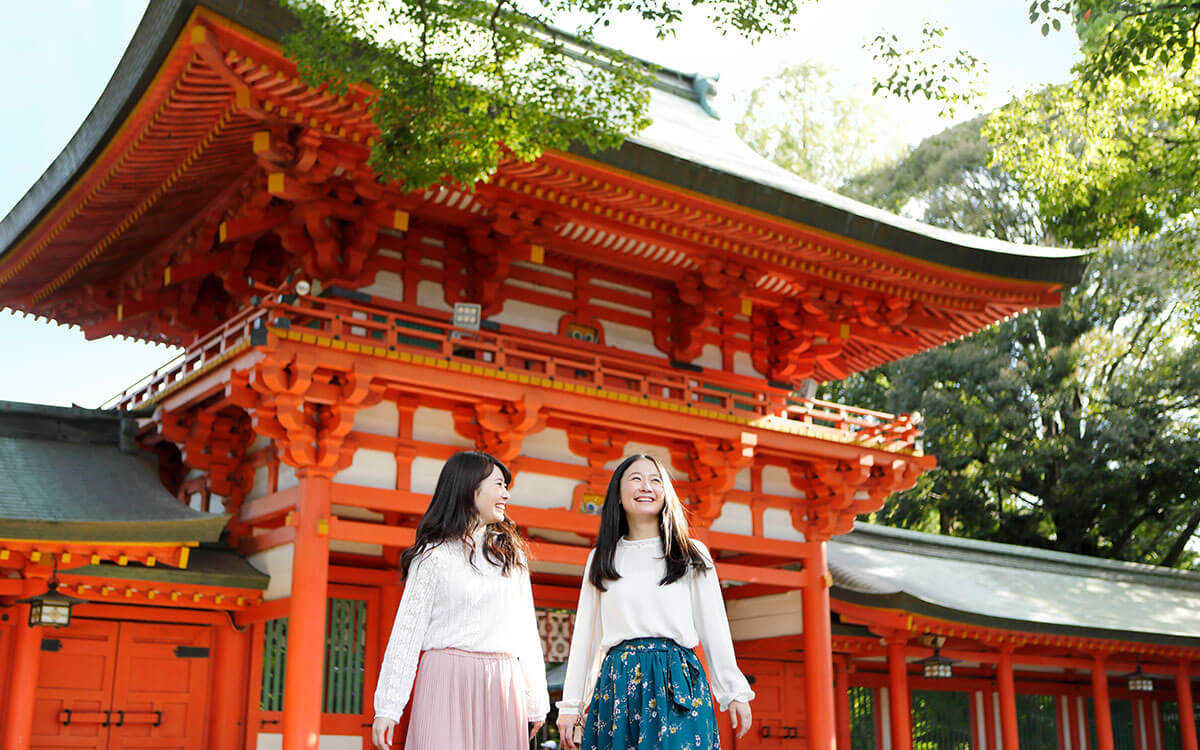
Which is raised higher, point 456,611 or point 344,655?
point 344,655

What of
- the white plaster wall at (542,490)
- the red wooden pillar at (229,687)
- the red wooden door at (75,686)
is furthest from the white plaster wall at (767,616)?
the red wooden door at (75,686)

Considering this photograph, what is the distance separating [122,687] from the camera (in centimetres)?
1038

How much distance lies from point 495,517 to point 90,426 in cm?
891

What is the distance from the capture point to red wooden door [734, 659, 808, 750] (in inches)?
552

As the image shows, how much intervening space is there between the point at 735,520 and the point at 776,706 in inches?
110

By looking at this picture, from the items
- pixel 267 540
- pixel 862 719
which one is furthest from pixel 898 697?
pixel 267 540

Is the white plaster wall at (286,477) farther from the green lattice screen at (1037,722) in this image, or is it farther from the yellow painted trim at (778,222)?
the green lattice screen at (1037,722)

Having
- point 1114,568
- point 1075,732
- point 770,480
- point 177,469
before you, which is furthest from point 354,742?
point 1114,568

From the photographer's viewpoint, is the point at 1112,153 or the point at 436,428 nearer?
the point at 436,428

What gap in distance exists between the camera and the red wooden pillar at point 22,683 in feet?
30.8

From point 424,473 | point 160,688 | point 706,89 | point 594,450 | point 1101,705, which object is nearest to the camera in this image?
point 160,688

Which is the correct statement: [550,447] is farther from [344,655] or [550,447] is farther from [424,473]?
[344,655]

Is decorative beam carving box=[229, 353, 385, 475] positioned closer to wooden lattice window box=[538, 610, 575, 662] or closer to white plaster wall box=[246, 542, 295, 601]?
white plaster wall box=[246, 542, 295, 601]

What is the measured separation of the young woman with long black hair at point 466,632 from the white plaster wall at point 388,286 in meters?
7.26
